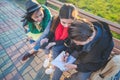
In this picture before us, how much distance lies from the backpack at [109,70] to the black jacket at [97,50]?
0.09 metres

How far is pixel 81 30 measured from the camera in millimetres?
1943

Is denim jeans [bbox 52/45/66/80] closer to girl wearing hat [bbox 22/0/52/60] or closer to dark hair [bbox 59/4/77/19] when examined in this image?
girl wearing hat [bbox 22/0/52/60]

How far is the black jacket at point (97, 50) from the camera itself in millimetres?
2244

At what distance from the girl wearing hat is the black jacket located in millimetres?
905

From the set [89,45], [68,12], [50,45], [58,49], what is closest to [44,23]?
[50,45]

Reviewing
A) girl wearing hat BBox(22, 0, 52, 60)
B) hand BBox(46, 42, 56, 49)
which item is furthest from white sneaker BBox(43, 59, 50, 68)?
hand BBox(46, 42, 56, 49)

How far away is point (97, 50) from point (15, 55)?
96.0 inches

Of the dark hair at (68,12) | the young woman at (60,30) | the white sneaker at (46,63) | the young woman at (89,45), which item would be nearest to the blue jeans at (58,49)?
the young woman at (60,30)

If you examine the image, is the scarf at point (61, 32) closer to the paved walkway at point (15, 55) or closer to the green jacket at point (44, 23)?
the green jacket at point (44, 23)

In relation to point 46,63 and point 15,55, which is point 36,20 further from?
point 15,55

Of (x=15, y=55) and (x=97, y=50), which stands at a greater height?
(x=97, y=50)

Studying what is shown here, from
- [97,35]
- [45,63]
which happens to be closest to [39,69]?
[45,63]

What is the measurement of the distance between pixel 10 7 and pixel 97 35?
15.8ft

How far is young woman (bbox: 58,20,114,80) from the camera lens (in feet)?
6.51
